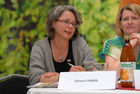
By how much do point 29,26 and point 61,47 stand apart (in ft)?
3.10

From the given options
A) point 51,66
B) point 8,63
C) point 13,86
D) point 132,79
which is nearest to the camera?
point 132,79

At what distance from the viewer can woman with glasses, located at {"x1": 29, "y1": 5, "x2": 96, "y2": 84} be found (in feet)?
6.71

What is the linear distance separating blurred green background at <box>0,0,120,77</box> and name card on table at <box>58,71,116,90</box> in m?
1.93

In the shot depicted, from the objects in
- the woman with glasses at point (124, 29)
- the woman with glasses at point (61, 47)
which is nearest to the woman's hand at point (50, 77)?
the woman with glasses at point (61, 47)

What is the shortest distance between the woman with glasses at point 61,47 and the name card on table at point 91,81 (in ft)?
3.27

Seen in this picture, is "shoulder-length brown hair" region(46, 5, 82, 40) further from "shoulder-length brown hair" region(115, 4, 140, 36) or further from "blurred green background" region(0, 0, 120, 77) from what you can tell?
"blurred green background" region(0, 0, 120, 77)

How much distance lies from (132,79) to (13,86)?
1026 millimetres

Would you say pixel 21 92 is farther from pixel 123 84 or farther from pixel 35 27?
pixel 35 27

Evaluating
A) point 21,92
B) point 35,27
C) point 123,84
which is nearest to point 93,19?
point 35,27

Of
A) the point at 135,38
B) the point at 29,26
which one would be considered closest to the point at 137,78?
the point at 135,38

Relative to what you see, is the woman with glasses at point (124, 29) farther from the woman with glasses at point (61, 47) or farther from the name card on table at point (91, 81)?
the name card on table at point (91, 81)

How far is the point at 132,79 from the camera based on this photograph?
3.24 ft

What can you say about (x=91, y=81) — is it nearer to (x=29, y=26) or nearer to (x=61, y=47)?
(x=61, y=47)

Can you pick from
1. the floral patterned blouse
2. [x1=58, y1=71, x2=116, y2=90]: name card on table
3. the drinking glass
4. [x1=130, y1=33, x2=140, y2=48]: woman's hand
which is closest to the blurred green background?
the floral patterned blouse
